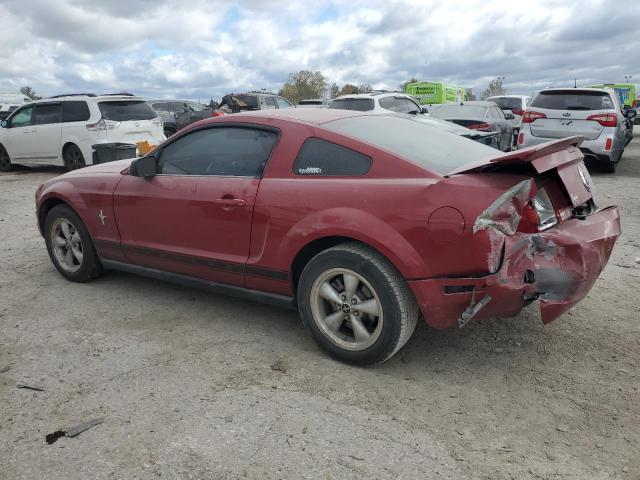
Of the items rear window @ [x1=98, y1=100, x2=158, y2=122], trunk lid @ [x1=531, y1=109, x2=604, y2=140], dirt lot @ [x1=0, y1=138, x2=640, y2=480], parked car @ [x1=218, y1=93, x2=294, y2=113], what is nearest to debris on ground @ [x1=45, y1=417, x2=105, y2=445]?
dirt lot @ [x1=0, y1=138, x2=640, y2=480]

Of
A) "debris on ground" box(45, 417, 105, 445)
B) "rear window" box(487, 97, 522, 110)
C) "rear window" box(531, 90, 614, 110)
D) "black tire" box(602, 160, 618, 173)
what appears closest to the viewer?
"debris on ground" box(45, 417, 105, 445)

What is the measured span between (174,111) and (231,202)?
17032 millimetres

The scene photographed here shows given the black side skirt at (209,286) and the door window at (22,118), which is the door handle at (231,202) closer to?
the black side skirt at (209,286)

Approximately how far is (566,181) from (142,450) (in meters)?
2.65

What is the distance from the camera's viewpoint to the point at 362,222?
298 cm

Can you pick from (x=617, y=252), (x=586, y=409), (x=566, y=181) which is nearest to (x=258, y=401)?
(x=586, y=409)

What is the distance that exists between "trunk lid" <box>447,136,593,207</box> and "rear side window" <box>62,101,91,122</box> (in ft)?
32.6

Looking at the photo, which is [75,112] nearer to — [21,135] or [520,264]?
[21,135]

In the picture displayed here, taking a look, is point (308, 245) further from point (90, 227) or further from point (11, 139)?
point (11, 139)

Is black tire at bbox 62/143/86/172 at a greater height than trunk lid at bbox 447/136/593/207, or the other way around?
trunk lid at bbox 447/136/593/207

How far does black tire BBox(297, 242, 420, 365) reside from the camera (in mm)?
2936

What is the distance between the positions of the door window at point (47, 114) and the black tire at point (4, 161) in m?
1.74

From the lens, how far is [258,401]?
2844mm

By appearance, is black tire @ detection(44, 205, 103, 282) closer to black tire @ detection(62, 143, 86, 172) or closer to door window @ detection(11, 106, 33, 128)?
black tire @ detection(62, 143, 86, 172)
